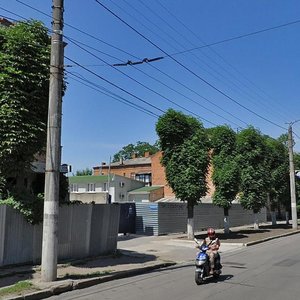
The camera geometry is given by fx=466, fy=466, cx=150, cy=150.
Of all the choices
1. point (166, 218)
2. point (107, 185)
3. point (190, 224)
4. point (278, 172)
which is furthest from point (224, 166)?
point (107, 185)

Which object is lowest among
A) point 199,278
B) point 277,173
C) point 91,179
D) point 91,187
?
point 199,278

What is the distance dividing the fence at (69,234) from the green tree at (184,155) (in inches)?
307

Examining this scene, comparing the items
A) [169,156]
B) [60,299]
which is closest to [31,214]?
[60,299]

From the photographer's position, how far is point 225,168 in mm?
28891

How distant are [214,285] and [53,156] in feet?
16.5

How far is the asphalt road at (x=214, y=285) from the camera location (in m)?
9.64

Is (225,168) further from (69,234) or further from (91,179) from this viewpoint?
(91,179)

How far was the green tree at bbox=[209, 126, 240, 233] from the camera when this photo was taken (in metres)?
28.5

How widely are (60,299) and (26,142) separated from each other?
5.19m

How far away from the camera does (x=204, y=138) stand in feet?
85.0

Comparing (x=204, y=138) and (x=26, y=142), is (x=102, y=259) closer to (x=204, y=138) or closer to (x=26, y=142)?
(x=26, y=142)

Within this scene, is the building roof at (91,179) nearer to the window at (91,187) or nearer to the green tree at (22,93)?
the window at (91,187)

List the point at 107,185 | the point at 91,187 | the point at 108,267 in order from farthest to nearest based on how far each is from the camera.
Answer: the point at 91,187 → the point at 107,185 → the point at 108,267

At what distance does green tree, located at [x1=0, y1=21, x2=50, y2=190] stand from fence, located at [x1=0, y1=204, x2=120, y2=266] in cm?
152
